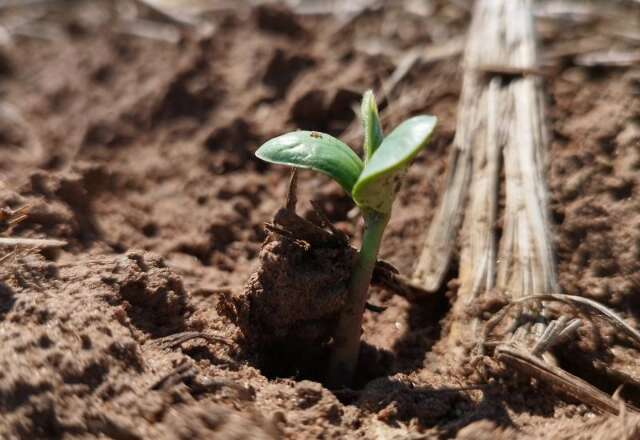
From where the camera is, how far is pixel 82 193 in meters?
2.06

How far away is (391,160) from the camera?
4.28ft

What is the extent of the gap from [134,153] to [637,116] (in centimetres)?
154

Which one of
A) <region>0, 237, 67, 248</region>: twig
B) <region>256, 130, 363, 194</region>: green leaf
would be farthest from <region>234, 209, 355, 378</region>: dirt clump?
<region>0, 237, 67, 248</region>: twig

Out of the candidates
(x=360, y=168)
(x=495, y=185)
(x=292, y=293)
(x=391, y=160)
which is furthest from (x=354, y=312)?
(x=495, y=185)

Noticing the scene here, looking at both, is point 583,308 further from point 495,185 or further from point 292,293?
point 292,293

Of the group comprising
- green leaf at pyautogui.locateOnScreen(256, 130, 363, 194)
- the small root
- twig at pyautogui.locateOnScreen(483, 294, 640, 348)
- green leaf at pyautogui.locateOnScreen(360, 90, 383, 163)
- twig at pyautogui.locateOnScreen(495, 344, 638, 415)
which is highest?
green leaf at pyautogui.locateOnScreen(360, 90, 383, 163)

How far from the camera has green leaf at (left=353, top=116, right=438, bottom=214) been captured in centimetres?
131

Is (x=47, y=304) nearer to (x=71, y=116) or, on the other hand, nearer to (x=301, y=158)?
(x=301, y=158)

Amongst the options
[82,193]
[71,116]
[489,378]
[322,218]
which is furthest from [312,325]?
[71,116]

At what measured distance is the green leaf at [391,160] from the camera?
1306 millimetres

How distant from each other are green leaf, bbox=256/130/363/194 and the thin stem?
0.38ft

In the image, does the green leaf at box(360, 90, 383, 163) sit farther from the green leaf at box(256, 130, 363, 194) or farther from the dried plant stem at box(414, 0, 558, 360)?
the dried plant stem at box(414, 0, 558, 360)

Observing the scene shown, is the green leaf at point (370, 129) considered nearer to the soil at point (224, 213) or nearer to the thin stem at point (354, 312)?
the thin stem at point (354, 312)

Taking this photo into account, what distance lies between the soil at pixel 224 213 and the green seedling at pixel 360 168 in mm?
77
